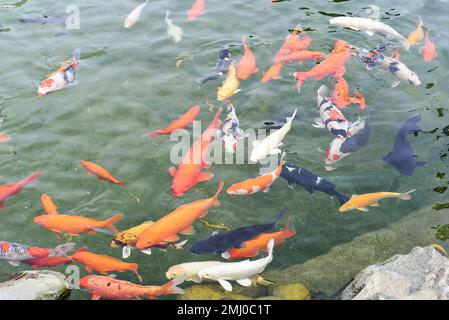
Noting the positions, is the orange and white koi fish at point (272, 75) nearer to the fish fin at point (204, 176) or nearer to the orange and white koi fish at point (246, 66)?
the orange and white koi fish at point (246, 66)

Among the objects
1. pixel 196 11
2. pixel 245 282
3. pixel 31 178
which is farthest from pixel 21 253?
pixel 196 11

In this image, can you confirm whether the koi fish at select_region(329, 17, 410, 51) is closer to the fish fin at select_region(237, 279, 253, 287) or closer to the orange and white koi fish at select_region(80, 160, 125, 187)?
the orange and white koi fish at select_region(80, 160, 125, 187)

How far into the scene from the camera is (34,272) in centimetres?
503

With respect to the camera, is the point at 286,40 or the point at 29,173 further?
the point at 286,40

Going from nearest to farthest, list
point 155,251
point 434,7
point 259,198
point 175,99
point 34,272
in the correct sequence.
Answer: point 34,272, point 155,251, point 259,198, point 175,99, point 434,7

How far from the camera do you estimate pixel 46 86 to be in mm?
7906

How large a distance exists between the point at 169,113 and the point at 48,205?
102 inches

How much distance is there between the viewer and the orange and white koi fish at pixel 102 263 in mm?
5129

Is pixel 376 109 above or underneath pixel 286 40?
underneath

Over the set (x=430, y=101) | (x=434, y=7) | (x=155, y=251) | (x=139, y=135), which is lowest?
(x=155, y=251)

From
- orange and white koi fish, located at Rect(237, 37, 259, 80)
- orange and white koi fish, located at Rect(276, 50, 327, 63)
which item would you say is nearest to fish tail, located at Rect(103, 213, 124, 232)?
orange and white koi fish, located at Rect(237, 37, 259, 80)

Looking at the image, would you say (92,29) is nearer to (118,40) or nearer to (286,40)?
(118,40)

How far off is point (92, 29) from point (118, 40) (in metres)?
0.81

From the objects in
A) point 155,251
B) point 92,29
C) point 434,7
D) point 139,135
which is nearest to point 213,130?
point 139,135
